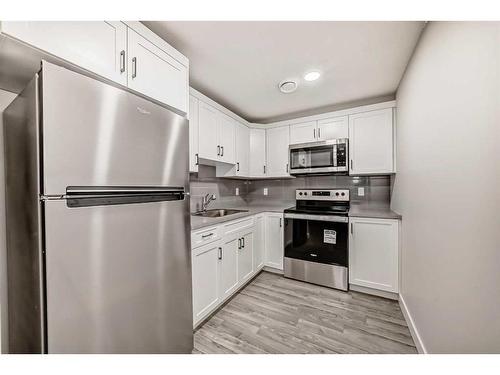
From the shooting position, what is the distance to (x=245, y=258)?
2252 millimetres

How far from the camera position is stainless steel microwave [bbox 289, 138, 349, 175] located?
7.89 feet

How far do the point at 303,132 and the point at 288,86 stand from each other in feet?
2.69

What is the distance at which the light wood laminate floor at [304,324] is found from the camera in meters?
1.42

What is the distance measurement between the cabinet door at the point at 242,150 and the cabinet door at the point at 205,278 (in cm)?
123

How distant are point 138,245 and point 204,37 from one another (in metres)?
1.42

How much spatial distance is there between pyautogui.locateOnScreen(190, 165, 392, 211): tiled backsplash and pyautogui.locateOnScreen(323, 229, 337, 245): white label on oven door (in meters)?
0.71

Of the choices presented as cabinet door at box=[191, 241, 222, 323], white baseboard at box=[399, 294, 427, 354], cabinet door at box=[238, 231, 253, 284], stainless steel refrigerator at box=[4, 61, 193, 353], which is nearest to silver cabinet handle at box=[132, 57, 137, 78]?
stainless steel refrigerator at box=[4, 61, 193, 353]

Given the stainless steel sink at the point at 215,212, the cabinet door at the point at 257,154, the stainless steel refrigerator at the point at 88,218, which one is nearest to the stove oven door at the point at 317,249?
the stainless steel sink at the point at 215,212

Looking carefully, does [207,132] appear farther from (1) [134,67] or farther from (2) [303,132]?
(2) [303,132]

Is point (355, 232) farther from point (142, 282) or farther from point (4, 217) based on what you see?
point (4, 217)

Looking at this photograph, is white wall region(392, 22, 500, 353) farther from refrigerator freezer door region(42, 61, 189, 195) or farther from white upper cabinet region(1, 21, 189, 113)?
white upper cabinet region(1, 21, 189, 113)

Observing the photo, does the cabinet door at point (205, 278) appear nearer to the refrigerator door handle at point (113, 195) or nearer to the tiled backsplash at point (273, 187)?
the refrigerator door handle at point (113, 195)

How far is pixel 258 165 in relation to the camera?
300 cm

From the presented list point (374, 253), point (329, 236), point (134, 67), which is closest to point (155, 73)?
point (134, 67)
